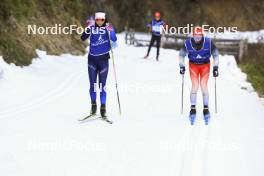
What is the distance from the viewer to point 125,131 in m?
8.66

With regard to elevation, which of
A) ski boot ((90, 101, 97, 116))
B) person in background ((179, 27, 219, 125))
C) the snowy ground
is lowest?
the snowy ground

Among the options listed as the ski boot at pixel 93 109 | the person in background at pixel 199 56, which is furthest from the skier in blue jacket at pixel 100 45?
the person in background at pixel 199 56

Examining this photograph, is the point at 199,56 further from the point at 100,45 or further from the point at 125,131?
the point at 125,131

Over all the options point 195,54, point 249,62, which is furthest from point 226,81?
point 249,62

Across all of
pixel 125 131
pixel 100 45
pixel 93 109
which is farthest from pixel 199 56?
pixel 93 109

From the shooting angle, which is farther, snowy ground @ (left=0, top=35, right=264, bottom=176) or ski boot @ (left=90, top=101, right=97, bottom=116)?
ski boot @ (left=90, top=101, right=97, bottom=116)

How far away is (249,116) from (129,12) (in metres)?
Answer: 25.9

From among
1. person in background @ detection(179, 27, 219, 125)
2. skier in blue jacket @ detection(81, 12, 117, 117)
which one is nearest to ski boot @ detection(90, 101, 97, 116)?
skier in blue jacket @ detection(81, 12, 117, 117)

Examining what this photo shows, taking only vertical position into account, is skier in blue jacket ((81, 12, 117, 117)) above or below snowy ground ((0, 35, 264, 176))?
above

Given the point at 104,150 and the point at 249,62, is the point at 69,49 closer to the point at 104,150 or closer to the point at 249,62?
the point at 249,62

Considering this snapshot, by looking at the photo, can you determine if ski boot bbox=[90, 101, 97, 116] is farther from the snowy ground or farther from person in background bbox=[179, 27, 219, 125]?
person in background bbox=[179, 27, 219, 125]

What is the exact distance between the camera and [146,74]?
50.9ft

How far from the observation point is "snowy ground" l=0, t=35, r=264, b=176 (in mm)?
6828

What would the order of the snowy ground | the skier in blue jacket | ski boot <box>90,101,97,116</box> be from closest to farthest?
1. the snowy ground
2. the skier in blue jacket
3. ski boot <box>90,101,97,116</box>
